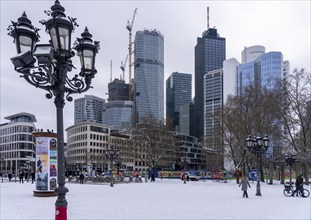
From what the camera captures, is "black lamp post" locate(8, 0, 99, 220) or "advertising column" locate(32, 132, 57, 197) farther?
"advertising column" locate(32, 132, 57, 197)

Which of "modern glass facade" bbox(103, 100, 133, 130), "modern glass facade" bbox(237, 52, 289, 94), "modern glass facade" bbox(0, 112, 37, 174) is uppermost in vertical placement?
"modern glass facade" bbox(237, 52, 289, 94)

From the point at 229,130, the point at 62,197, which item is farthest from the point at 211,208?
the point at 229,130

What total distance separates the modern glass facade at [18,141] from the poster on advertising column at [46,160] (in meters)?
106

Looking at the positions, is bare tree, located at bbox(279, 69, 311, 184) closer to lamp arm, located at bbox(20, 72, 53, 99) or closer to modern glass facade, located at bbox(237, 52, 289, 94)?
lamp arm, located at bbox(20, 72, 53, 99)

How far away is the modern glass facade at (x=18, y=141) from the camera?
12781 centimetres

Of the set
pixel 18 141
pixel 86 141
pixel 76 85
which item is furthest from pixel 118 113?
pixel 76 85

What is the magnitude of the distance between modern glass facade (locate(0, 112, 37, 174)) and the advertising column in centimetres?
10621

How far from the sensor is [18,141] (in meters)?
128

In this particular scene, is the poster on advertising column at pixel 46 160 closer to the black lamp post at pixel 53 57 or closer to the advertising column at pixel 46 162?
the advertising column at pixel 46 162

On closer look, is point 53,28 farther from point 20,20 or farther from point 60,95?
point 60,95

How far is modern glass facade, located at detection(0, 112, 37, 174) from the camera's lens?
127812mm

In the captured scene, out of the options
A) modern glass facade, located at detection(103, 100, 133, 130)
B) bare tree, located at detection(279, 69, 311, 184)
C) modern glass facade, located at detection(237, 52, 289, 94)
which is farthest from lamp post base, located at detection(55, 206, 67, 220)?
modern glass facade, located at detection(103, 100, 133, 130)

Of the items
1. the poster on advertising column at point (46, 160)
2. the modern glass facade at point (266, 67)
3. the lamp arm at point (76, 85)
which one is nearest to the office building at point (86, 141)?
the modern glass facade at point (266, 67)

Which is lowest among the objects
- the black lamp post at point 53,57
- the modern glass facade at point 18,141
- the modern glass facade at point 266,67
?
the modern glass facade at point 18,141
